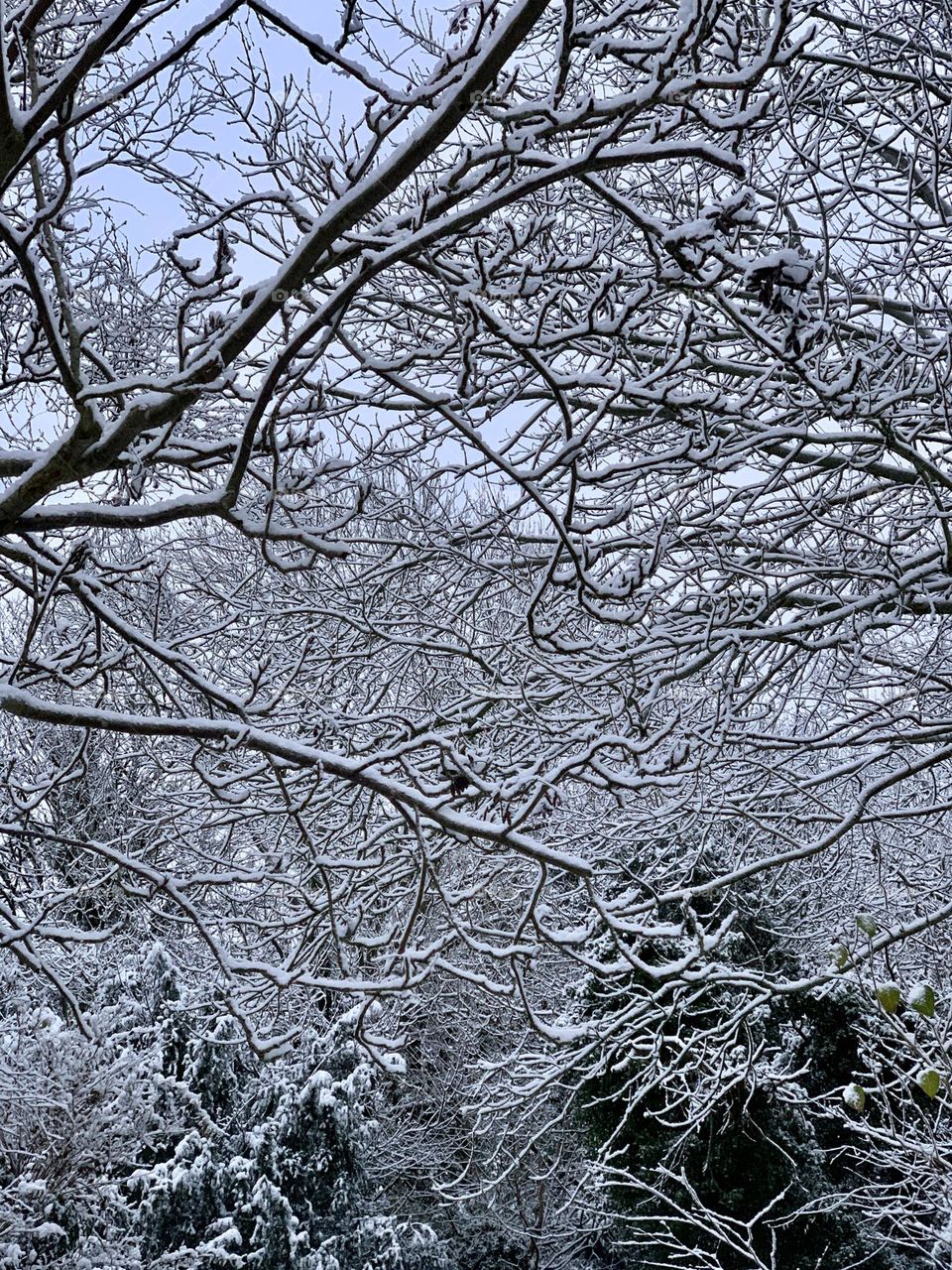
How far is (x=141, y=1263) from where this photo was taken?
750cm

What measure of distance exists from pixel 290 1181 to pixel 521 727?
531cm

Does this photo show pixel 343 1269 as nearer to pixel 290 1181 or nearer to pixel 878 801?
pixel 290 1181

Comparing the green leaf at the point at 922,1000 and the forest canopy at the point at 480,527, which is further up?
the forest canopy at the point at 480,527

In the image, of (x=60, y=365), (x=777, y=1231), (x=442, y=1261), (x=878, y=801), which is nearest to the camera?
(x=60, y=365)

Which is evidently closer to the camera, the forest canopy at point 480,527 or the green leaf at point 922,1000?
the forest canopy at point 480,527

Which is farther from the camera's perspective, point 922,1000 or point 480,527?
point 480,527

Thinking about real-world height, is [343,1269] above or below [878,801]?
below

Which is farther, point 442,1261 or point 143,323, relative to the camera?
point 442,1261


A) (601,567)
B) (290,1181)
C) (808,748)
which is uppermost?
(601,567)

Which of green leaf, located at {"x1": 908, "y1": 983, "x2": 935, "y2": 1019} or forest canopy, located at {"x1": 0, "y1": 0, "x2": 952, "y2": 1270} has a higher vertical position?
forest canopy, located at {"x1": 0, "y1": 0, "x2": 952, "y2": 1270}

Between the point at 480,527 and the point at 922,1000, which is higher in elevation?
the point at 480,527

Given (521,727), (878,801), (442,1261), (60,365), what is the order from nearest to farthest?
(60,365) → (521,727) → (878,801) → (442,1261)

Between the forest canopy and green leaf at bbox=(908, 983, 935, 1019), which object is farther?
green leaf at bbox=(908, 983, 935, 1019)

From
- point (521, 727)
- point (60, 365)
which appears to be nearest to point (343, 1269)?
point (521, 727)
